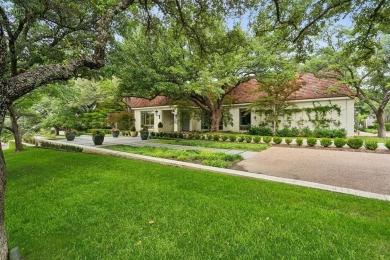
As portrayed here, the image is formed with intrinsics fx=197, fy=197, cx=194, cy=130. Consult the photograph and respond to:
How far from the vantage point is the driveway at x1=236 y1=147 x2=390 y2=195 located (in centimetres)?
514

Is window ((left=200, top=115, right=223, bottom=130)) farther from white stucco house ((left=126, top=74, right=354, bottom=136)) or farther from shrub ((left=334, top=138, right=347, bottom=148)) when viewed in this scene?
shrub ((left=334, top=138, right=347, bottom=148))

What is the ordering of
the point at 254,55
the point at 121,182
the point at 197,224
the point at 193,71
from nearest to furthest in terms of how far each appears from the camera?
the point at 197,224 → the point at 121,182 → the point at 193,71 → the point at 254,55

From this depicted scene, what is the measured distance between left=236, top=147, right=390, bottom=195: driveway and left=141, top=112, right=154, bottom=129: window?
17379mm

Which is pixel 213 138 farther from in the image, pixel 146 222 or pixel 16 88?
pixel 16 88

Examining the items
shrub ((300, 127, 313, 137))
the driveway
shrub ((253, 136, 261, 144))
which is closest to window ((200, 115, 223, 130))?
shrub ((253, 136, 261, 144))

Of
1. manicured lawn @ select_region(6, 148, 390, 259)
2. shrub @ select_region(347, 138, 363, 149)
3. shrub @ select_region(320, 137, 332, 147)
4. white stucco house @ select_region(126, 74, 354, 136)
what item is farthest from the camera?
white stucco house @ select_region(126, 74, 354, 136)

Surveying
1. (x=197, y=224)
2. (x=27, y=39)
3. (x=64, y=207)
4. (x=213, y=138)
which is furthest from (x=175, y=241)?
(x=213, y=138)

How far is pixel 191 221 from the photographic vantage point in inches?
123

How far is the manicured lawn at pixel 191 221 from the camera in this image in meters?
2.45

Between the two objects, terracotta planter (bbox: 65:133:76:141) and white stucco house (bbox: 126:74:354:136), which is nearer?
white stucco house (bbox: 126:74:354:136)

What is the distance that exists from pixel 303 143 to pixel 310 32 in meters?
7.80

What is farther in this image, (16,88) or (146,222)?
(146,222)

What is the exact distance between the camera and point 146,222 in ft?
10.3

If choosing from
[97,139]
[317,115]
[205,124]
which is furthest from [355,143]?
[97,139]
